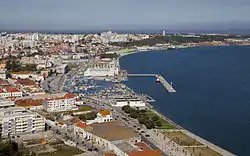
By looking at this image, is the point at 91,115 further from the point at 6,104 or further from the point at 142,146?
the point at 142,146

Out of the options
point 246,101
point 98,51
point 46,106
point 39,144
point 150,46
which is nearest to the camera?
point 39,144

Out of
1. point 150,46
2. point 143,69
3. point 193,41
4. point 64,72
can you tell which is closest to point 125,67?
point 143,69

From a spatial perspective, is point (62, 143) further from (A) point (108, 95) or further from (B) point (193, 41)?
(B) point (193, 41)

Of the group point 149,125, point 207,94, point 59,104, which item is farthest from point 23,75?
point 149,125

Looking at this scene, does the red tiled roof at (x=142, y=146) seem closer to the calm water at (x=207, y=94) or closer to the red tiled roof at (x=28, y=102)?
the calm water at (x=207, y=94)

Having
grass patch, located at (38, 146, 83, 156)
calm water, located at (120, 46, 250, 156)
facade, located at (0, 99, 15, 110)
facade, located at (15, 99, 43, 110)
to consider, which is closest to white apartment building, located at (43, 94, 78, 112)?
facade, located at (15, 99, 43, 110)

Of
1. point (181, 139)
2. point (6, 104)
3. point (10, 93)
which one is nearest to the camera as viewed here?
point (181, 139)

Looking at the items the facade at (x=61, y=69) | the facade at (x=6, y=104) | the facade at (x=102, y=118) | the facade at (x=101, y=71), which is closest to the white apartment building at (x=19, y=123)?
the facade at (x=102, y=118)
